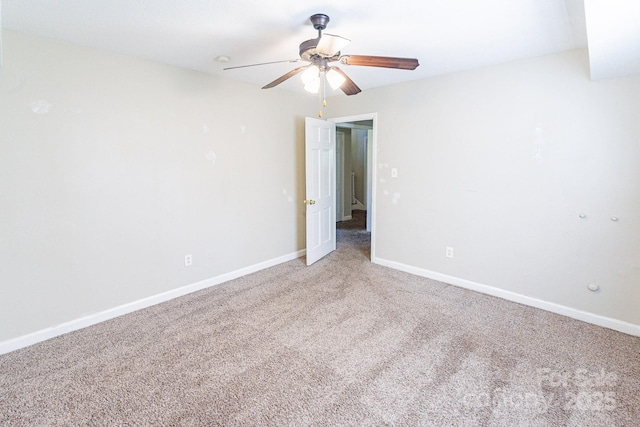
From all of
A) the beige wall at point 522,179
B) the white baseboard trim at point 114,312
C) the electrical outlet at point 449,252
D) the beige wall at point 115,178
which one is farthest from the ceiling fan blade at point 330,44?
the white baseboard trim at point 114,312

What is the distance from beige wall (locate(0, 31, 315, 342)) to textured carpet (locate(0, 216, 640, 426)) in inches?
15.1

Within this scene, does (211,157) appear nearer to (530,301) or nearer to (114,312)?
(114,312)

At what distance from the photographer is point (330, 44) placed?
174 centimetres

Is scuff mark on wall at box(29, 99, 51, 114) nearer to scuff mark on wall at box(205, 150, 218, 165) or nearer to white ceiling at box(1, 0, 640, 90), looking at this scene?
white ceiling at box(1, 0, 640, 90)

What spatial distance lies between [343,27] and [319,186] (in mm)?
2261

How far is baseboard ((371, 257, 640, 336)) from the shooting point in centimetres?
249

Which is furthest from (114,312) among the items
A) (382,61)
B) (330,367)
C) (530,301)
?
(530,301)

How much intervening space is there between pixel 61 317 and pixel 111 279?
418 mm

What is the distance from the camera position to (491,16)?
1.98 m

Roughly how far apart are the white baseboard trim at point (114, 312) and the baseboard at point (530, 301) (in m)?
1.89

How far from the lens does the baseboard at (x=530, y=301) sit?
249cm

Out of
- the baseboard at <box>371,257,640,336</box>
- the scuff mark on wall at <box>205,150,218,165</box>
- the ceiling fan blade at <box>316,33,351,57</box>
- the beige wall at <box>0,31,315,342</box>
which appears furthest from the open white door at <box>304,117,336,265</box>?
the ceiling fan blade at <box>316,33,351,57</box>

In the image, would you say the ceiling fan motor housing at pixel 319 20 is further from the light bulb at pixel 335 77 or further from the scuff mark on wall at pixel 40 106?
the scuff mark on wall at pixel 40 106

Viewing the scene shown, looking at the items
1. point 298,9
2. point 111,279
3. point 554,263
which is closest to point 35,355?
point 111,279
